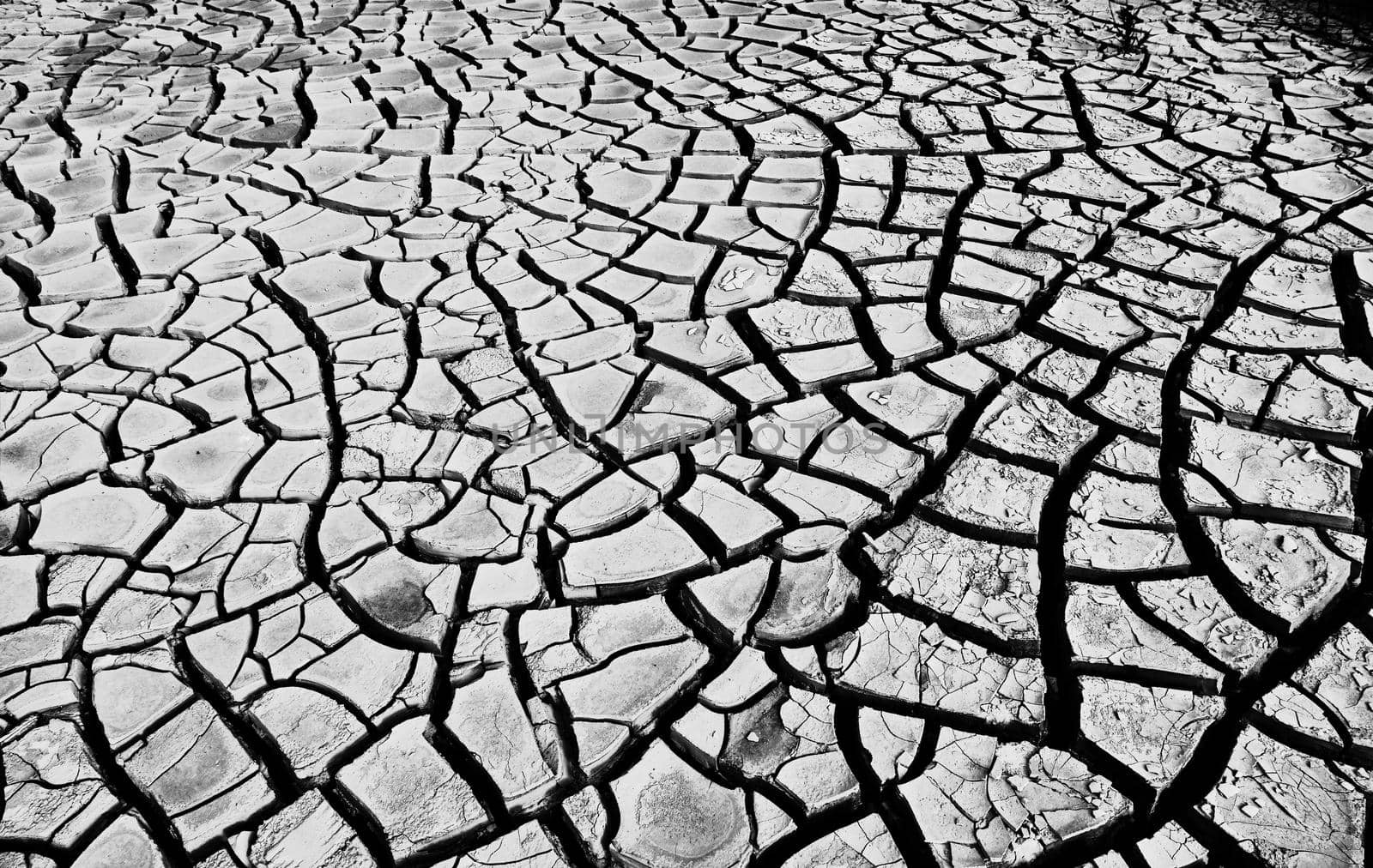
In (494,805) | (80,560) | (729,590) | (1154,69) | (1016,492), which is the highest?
(1154,69)

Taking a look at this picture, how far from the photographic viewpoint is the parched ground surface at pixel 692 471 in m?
1.51

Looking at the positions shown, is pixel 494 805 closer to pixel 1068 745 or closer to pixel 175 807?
pixel 175 807

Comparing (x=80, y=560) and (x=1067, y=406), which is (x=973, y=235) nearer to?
(x=1067, y=406)

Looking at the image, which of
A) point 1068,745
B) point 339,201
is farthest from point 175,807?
point 339,201

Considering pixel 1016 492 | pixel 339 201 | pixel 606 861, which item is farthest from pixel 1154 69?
pixel 606 861

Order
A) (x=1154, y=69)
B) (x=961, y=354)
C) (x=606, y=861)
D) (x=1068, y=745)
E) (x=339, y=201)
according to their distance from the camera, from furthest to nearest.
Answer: (x=1154, y=69) → (x=339, y=201) → (x=961, y=354) → (x=1068, y=745) → (x=606, y=861)

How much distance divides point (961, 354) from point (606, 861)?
1.42m

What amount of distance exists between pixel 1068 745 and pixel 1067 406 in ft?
2.84

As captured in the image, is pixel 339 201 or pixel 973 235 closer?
pixel 973 235

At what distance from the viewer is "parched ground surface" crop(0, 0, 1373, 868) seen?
1.51 metres

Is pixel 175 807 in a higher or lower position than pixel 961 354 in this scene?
lower

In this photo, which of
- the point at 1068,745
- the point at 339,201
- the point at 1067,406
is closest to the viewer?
the point at 1068,745

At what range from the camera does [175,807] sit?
1495 mm

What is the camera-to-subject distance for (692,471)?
6.79 feet
